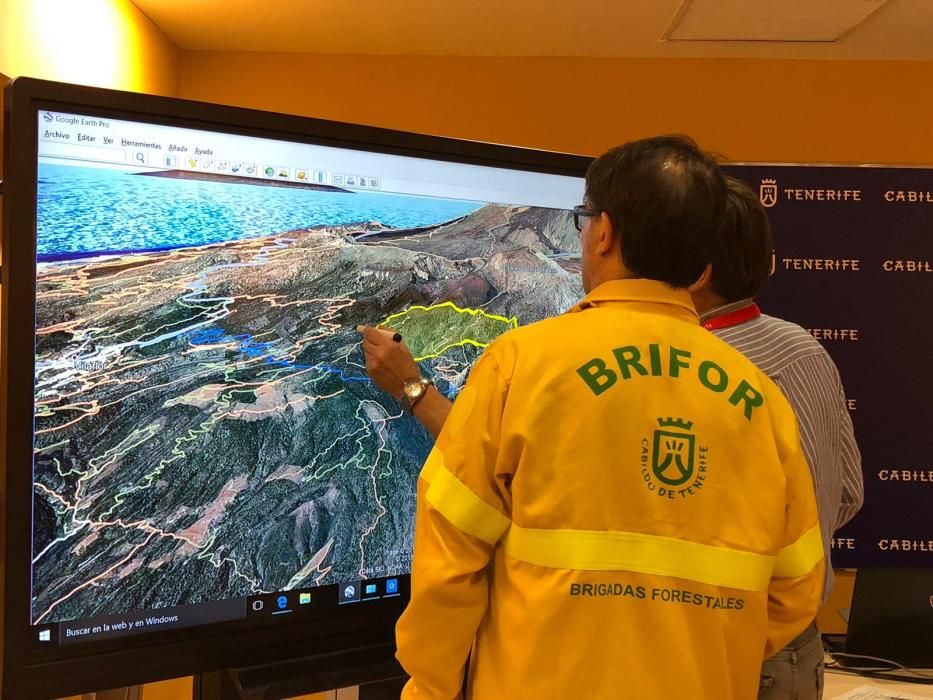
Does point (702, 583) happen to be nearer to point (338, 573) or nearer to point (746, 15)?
point (338, 573)

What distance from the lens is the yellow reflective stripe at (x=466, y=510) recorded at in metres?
1.00

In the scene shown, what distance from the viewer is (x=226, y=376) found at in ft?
4.06

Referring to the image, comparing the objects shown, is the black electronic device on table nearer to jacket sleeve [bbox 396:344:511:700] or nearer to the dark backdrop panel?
the dark backdrop panel

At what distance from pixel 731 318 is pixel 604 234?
49cm

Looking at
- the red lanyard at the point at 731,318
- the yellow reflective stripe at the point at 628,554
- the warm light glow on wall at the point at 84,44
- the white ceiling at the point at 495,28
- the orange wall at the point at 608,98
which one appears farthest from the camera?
the orange wall at the point at 608,98

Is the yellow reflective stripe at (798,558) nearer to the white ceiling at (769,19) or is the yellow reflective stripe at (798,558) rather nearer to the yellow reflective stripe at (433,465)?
the yellow reflective stripe at (433,465)

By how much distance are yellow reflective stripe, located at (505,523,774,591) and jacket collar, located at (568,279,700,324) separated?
0.31m

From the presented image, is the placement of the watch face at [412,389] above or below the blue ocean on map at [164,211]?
below

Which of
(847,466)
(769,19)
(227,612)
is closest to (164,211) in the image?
(227,612)

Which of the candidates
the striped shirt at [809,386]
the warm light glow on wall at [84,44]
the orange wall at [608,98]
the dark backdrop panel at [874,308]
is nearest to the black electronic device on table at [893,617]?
the striped shirt at [809,386]

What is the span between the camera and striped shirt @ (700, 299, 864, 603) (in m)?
1.41

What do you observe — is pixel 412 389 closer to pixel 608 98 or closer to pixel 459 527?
pixel 459 527

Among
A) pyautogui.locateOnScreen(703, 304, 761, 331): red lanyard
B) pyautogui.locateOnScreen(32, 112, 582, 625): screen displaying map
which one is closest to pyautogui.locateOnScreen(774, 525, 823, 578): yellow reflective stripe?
pyautogui.locateOnScreen(703, 304, 761, 331): red lanyard

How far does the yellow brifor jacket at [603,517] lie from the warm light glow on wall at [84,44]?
6.15 ft
